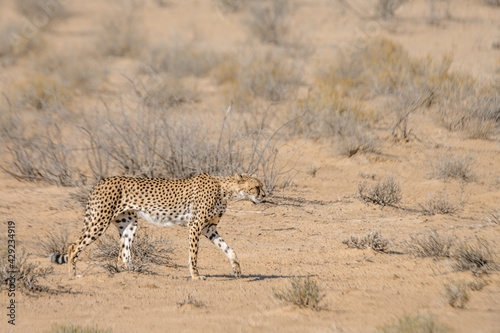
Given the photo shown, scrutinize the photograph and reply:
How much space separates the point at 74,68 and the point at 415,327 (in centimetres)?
1460

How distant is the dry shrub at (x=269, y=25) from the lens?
843 inches

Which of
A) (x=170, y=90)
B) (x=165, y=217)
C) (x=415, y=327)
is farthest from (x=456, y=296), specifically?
(x=170, y=90)

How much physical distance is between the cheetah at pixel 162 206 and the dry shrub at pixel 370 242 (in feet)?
5.97

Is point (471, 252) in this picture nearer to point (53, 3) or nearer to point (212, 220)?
point (212, 220)

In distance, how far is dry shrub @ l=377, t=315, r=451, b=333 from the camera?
464 cm

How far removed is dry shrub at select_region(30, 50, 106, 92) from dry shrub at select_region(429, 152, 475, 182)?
9.02 meters

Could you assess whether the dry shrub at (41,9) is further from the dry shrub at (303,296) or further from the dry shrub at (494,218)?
the dry shrub at (303,296)

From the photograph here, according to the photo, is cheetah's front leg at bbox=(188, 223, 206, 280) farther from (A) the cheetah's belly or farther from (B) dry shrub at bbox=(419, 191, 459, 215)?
(B) dry shrub at bbox=(419, 191, 459, 215)

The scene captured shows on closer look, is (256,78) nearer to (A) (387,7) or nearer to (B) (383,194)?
(B) (383,194)

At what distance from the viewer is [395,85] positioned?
16.3 meters

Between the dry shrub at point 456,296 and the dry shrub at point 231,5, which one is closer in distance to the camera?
the dry shrub at point 456,296

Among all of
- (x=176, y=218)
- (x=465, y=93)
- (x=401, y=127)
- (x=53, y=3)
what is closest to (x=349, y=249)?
(x=176, y=218)

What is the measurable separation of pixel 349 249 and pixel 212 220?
2.16 metres

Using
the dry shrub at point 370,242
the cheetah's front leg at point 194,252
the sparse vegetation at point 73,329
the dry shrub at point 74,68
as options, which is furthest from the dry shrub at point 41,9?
the sparse vegetation at point 73,329
